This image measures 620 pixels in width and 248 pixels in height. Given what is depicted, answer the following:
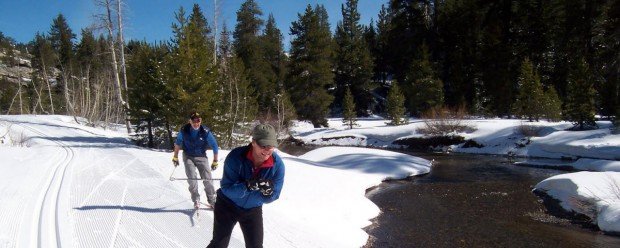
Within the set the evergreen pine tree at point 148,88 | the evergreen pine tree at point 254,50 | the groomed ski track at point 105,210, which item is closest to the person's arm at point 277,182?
the groomed ski track at point 105,210

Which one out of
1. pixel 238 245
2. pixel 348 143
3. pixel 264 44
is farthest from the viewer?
pixel 264 44

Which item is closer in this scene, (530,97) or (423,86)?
(530,97)

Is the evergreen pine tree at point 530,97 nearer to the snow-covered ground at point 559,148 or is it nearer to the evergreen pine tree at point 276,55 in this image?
the snow-covered ground at point 559,148

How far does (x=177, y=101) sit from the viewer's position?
18.4 m

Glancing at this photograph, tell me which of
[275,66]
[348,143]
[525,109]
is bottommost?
[348,143]

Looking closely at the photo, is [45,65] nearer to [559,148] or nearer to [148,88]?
[148,88]

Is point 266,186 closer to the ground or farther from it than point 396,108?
closer to the ground

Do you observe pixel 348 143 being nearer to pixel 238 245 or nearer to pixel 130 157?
pixel 130 157

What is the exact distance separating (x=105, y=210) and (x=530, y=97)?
31.2 m

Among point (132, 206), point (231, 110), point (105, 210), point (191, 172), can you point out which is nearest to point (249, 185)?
point (191, 172)

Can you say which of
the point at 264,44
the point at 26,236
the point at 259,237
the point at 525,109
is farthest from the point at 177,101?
the point at 264,44

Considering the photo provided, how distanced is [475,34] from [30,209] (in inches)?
1757

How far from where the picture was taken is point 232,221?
387 centimetres

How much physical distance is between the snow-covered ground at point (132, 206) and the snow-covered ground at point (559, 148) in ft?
19.9
